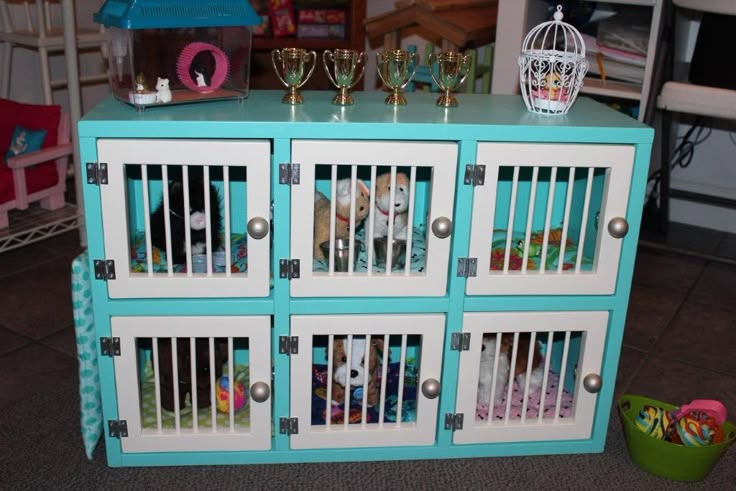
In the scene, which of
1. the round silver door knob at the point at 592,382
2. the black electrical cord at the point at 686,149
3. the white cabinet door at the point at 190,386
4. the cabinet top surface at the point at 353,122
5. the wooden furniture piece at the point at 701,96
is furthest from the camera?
the black electrical cord at the point at 686,149

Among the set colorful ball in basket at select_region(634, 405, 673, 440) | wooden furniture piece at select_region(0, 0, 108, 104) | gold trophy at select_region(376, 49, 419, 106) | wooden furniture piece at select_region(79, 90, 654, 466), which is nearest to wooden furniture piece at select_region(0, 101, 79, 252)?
wooden furniture piece at select_region(0, 0, 108, 104)

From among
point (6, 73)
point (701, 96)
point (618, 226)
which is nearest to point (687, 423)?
point (618, 226)

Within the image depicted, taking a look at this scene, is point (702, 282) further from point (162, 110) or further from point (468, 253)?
point (162, 110)

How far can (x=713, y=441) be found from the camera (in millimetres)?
1411

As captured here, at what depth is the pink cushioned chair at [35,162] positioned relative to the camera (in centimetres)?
223

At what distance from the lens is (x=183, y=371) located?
4.80ft

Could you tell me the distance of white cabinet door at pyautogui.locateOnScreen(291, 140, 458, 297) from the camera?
49.1 inches

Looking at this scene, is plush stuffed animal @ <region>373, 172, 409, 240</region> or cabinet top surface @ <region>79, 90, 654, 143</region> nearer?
cabinet top surface @ <region>79, 90, 654, 143</region>

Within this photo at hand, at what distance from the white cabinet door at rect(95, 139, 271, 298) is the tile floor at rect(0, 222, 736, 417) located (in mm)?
546

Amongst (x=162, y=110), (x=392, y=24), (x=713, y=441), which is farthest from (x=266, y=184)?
(x=392, y=24)

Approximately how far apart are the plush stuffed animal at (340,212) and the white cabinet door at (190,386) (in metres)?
0.20

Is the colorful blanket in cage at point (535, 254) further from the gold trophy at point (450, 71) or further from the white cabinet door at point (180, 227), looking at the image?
the white cabinet door at point (180, 227)

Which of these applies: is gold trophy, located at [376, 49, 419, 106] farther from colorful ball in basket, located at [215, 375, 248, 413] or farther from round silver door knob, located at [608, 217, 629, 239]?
colorful ball in basket, located at [215, 375, 248, 413]

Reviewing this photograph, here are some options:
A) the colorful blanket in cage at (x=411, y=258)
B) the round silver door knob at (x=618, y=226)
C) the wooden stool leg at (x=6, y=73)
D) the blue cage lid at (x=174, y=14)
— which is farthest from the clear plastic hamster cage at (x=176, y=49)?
the wooden stool leg at (x=6, y=73)
